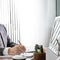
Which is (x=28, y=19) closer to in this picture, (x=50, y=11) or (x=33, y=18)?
(x=33, y=18)

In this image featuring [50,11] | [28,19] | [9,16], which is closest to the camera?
[9,16]

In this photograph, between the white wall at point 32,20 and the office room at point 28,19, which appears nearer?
the office room at point 28,19

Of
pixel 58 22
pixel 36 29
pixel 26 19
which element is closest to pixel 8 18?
pixel 26 19

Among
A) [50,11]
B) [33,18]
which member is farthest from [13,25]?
[50,11]

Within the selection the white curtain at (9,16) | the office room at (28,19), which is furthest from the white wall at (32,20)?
the white curtain at (9,16)

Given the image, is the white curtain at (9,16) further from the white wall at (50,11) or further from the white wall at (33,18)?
the white wall at (50,11)

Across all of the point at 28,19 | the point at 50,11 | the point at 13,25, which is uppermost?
the point at 50,11

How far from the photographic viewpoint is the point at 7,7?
370cm

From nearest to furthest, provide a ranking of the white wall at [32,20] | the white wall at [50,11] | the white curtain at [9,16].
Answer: the white curtain at [9,16], the white wall at [32,20], the white wall at [50,11]

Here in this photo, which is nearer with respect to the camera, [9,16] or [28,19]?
[9,16]

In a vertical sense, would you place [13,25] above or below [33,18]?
below

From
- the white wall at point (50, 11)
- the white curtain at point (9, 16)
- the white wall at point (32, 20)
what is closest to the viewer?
the white curtain at point (9, 16)

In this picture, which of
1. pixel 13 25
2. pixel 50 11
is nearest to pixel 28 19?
pixel 13 25

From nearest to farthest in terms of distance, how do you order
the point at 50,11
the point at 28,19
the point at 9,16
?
the point at 9,16 < the point at 28,19 < the point at 50,11
